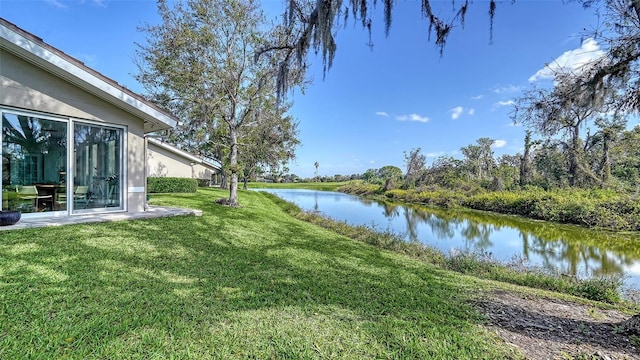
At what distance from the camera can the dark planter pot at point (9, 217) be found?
496 centimetres

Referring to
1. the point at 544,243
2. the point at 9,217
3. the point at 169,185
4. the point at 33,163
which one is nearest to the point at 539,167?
the point at 544,243

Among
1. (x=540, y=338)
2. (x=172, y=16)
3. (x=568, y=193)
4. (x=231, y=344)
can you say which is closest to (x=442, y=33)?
(x=540, y=338)

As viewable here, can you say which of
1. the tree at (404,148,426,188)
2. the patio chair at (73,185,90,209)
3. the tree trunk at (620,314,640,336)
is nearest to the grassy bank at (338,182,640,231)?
the tree at (404,148,426,188)

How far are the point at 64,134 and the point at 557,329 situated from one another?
8999mm

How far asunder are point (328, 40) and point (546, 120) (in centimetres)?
339

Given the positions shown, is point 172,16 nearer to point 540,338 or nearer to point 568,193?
point 540,338

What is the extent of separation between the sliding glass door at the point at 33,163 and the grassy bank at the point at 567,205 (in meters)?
19.3

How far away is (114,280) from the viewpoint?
3303 millimetres

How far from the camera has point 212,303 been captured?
2.91m

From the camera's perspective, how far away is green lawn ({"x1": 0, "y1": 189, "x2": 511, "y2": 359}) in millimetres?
2182

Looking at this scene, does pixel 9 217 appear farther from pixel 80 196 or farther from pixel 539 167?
pixel 539 167

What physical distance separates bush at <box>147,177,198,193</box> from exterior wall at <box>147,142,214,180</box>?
408 cm

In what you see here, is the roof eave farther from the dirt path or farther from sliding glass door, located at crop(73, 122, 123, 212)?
the dirt path

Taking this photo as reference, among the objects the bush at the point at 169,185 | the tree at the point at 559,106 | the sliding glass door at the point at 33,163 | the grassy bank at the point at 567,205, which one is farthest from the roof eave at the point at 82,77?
the grassy bank at the point at 567,205
